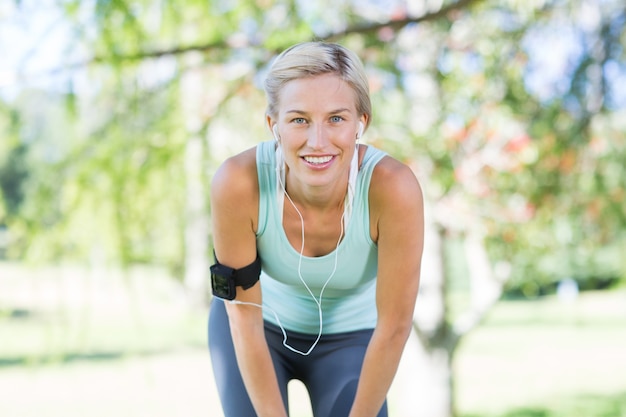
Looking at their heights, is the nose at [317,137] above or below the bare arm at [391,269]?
above

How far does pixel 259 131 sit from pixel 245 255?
10.8ft

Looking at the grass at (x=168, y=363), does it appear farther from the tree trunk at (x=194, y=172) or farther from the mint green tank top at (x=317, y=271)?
the mint green tank top at (x=317, y=271)

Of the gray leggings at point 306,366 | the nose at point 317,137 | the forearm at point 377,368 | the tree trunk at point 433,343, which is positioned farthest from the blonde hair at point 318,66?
the tree trunk at point 433,343

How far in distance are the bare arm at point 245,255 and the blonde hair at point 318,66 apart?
0.22 meters

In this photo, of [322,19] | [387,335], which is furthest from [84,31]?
[387,335]

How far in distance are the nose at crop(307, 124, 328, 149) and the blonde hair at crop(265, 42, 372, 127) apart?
11 cm

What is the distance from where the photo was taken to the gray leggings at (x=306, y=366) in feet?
7.25

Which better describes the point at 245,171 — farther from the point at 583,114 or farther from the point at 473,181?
the point at 473,181

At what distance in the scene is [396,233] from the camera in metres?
1.99

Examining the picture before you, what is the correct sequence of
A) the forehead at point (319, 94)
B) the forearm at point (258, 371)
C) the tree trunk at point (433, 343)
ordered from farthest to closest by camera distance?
the tree trunk at point (433, 343), the forearm at point (258, 371), the forehead at point (319, 94)

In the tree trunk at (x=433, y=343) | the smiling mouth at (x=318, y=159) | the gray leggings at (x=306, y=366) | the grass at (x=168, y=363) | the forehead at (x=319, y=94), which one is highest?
the forehead at (x=319, y=94)

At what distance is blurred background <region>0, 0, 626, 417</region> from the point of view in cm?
369

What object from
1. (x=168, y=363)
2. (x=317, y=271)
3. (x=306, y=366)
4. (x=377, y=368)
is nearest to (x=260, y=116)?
(x=306, y=366)

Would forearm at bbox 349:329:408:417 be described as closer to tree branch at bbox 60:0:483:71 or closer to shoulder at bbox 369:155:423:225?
shoulder at bbox 369:155:423:225
